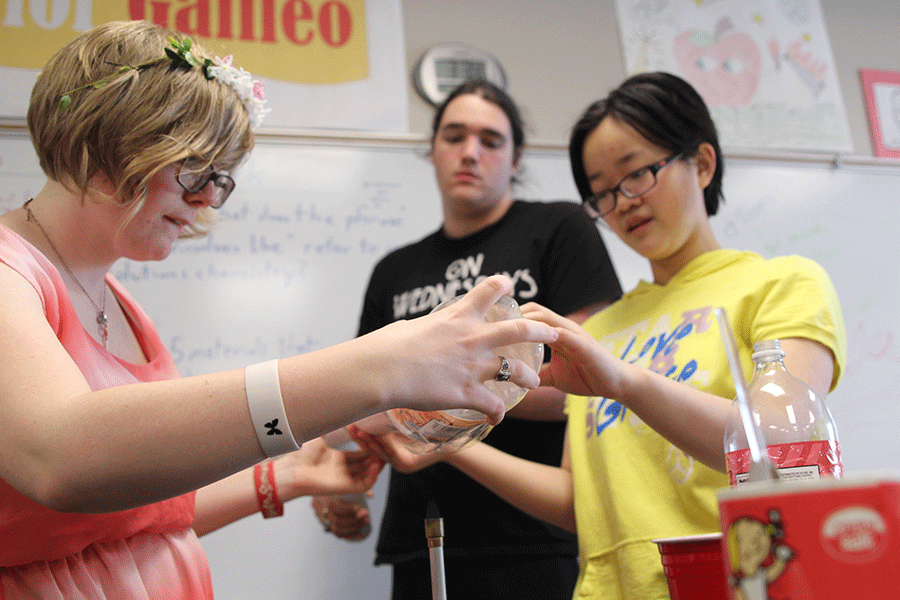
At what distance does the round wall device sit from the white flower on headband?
114 cm

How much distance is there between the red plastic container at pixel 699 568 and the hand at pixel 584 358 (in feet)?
0.89

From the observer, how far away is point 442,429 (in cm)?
74

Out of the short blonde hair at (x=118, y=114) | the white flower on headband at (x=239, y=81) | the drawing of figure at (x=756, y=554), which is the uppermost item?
the white flower on headband at (x=239, y=81)

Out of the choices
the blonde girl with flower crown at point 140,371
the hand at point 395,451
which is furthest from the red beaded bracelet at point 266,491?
the hand at point 395,451

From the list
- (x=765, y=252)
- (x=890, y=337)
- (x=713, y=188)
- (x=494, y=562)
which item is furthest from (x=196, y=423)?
(x=890, y=337)

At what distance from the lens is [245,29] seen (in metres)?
1.90

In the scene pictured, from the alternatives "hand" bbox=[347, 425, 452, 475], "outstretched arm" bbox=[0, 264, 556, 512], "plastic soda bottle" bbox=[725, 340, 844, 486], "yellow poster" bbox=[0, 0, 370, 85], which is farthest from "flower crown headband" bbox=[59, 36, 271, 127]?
"yellow poster" bbox=[0, 0, 370, 85]

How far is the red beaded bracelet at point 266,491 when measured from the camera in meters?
1.05

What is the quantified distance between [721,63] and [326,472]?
1886 millimetres

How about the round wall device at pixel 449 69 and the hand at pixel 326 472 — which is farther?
the round wall device at pixel 449 69

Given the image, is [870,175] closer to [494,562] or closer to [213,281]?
[494,562]

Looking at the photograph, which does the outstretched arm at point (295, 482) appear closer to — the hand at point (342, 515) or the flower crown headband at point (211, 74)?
the hand at point (342, 515)

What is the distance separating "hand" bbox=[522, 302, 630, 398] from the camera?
71 cm

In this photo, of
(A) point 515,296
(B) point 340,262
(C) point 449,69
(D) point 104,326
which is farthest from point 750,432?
(C) point 449,69
